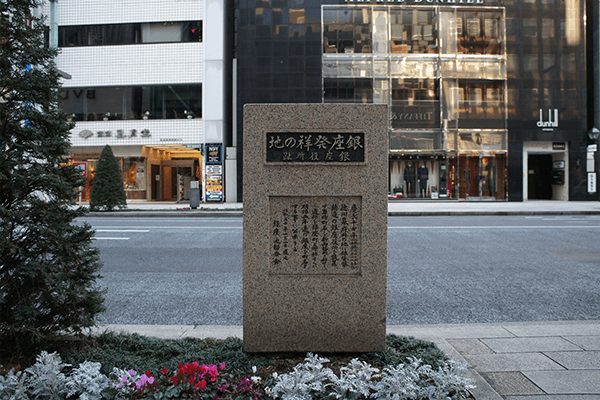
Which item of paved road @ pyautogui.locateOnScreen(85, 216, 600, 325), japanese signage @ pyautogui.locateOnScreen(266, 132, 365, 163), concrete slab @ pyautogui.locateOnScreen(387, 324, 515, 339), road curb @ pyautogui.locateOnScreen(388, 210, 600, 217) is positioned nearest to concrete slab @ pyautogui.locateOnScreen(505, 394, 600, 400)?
concrete slab @ pyautogui.locateOnScreen(387, 324, 515, 339)

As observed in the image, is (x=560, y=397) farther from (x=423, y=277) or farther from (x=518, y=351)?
(x=423, y=277)

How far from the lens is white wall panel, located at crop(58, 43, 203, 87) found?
82.2 ft

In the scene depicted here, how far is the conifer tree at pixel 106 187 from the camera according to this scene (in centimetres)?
1856

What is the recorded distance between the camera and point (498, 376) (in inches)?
116

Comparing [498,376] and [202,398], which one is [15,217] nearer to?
[202,398]

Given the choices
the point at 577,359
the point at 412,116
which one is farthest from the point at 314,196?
the point at 412,116

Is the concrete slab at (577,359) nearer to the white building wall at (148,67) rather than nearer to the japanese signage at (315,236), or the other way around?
the japanese signage at (315,236)

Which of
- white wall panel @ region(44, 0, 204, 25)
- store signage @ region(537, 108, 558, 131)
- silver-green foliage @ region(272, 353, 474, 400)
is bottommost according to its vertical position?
silver-green foliage @ region(272, 353, 474, 400)

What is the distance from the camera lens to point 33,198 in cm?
277

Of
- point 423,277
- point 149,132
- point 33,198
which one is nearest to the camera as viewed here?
point 33,198

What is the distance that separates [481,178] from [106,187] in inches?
864

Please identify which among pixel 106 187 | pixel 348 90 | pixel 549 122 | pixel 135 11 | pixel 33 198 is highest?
pixel 135 11

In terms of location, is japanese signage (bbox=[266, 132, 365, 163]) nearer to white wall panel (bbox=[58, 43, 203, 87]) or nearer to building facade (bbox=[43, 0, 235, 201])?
building facade (bbox=[43, 0, 235, 201])

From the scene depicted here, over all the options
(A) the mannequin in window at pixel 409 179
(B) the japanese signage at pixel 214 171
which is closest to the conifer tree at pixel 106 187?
(B) the japanese signage at pixel 214 171
